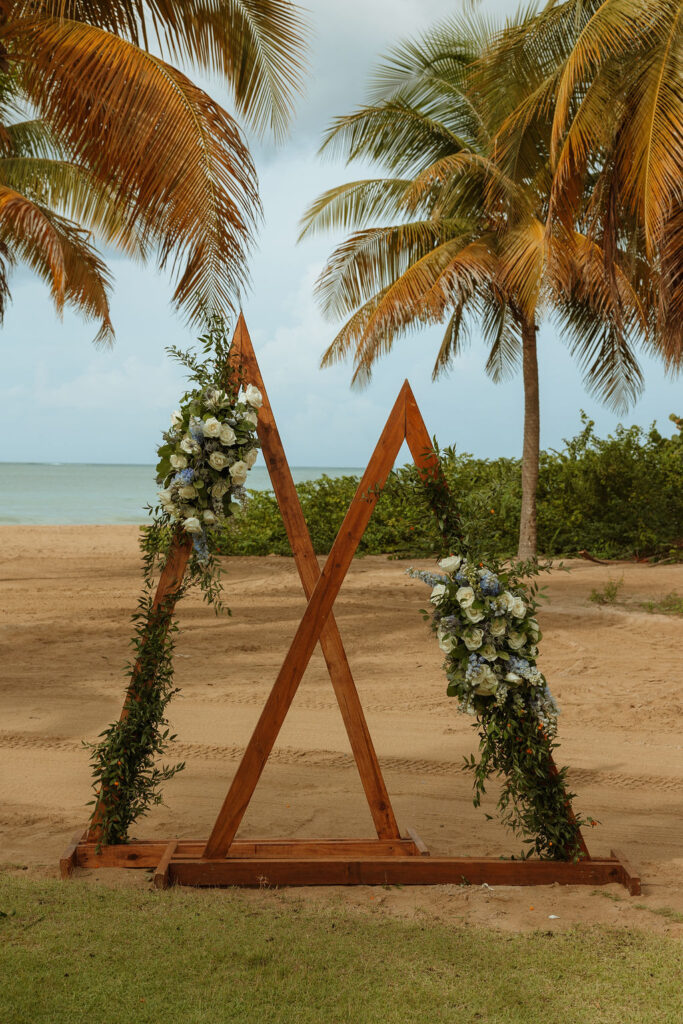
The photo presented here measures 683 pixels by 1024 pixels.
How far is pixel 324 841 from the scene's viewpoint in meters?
3.74

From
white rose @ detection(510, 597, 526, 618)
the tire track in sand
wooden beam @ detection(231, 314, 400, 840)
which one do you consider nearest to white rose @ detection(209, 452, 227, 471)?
wooden beam @ detection(231, 314, 400, 840)

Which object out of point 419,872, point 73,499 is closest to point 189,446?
point 419,872

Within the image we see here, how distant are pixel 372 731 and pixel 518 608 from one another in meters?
2.86

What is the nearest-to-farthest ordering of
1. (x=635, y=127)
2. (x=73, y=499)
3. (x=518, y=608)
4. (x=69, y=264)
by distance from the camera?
(x=518, y=608), (x=635, y=127), (x=69, y=264), (x=73, y=499)

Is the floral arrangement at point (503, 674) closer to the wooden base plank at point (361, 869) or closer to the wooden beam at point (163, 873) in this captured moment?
the wooden base plank at point (361, 869)

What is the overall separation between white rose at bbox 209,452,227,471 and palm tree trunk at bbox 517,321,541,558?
1056 centimetres

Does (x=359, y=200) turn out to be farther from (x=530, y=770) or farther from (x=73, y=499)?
(x=73, y=499)

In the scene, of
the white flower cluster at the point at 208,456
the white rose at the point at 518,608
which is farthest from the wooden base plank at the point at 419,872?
the white flower cluster at the point at 208,456

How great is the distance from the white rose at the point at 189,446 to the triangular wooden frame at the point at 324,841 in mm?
303

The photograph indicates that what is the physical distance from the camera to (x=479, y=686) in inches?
134

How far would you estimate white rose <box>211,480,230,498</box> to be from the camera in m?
3.62

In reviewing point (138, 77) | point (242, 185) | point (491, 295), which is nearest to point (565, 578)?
point (491, 295)

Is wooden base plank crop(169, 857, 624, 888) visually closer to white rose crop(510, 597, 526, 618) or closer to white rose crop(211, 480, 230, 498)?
white rose crop(510, 597, 526, 618)

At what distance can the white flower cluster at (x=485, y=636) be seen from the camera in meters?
3.37
